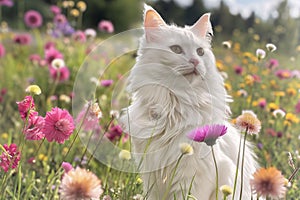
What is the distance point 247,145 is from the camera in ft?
8.80

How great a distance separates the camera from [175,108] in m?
2.31

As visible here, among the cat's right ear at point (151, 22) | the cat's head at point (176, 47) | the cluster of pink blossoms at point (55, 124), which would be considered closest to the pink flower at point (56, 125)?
the cluster of pink blossoms at point (55, 124)

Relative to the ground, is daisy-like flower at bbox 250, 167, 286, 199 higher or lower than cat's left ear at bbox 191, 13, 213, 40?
lower

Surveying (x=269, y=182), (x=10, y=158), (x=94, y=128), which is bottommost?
(x=269, y=182)

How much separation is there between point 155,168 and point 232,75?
3341 mm

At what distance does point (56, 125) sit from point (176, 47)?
2.45ft

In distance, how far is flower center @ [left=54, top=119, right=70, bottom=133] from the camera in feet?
5.79

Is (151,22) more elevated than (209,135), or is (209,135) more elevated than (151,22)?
(151,22)

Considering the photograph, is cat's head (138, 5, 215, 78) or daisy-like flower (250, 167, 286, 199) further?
cat's head (138, 5, 215, 78)

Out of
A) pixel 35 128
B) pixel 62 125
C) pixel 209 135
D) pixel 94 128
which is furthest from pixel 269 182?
pixel 94 128

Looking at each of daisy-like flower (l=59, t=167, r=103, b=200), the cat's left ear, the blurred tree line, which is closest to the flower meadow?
daisy-like flower (l=59, t=167, r=103, b=200)

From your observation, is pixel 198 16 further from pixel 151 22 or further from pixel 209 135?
pixel 209 135

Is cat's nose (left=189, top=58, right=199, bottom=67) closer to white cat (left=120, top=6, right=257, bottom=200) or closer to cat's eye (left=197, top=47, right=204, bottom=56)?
white cat (left=120, top=6, right=257, bottom=200)

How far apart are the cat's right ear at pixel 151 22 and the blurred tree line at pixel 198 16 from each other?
1138 mm
